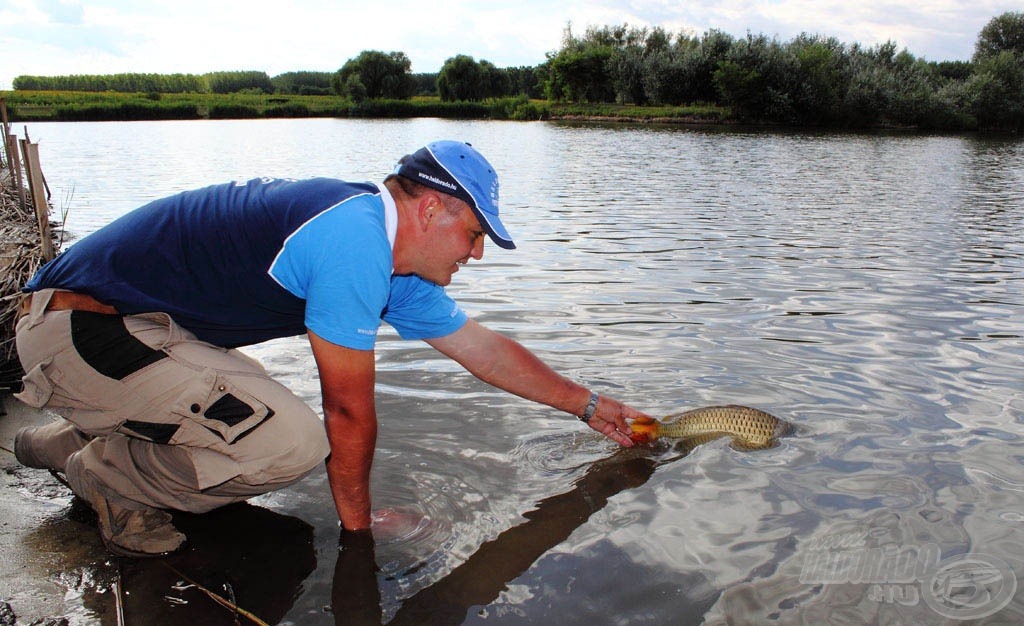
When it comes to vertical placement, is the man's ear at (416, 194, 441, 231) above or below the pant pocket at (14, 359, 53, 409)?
above

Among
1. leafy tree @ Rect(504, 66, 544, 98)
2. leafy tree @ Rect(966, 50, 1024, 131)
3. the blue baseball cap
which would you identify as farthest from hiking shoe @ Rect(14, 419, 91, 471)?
leafy tree @ Rect(504, 66, 544, 98)

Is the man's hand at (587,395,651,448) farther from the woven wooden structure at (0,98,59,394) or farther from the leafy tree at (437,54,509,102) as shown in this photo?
the leafy tree at (437,54,509,102)

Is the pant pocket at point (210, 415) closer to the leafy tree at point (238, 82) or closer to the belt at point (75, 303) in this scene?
the belt at point (75, 303)

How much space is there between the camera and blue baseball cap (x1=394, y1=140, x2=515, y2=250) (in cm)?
267

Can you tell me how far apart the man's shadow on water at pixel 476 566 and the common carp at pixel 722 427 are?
0.48 metres

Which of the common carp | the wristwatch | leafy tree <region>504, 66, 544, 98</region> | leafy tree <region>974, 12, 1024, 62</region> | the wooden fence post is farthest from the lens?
leafy tree <region>504, 66, 544, 98</region>

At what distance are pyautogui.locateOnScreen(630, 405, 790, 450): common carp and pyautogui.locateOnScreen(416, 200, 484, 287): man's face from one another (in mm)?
1846

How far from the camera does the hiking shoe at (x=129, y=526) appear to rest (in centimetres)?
294

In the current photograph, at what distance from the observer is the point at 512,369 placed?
3641 millimetres

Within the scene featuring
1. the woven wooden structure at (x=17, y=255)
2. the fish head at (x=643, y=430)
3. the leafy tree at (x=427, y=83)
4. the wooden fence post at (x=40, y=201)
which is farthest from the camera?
the leafy tree at (x=427, y=83)

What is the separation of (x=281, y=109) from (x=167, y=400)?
84.1 metres

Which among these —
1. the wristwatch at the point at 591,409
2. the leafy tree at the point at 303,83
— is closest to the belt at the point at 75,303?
the wristwatch at the point at 591,409

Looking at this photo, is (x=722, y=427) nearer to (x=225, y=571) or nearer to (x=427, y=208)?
(x=427, y=208)

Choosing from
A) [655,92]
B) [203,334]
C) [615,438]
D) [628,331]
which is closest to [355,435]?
[203,334]
